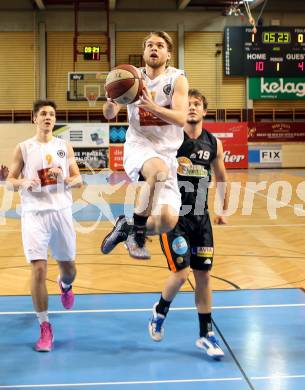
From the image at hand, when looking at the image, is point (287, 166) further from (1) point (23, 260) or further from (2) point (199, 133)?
(2) point (199, 133)

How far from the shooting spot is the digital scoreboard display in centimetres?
2488

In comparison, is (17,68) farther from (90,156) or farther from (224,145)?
(224,145)

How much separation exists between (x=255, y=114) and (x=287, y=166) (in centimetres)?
305

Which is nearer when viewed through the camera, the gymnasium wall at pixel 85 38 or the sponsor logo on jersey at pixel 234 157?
the sponsor logo on jersey at pixel 234 157

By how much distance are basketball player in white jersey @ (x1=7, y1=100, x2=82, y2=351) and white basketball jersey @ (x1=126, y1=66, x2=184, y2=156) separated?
0.93 metres

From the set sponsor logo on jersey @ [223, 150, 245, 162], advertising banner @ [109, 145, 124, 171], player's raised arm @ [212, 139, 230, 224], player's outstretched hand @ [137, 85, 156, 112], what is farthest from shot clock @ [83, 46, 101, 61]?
player's outstretched hand @ [137, 85, 156, 112]

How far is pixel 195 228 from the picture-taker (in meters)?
4.63

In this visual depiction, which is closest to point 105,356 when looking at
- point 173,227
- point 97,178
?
point 173,227

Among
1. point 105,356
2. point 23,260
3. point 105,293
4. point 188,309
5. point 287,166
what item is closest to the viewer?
point 105,356

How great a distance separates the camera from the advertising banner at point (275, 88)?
25.7m

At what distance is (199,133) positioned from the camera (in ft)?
15.6

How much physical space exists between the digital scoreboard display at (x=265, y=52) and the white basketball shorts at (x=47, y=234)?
21588 mm

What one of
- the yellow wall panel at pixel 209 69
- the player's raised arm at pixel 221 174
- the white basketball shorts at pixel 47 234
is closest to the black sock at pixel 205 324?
the player's raised arm at pixel 221 174

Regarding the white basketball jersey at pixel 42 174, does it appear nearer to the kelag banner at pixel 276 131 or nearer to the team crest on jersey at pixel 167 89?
the team crest on jersey at pixel 167 89
